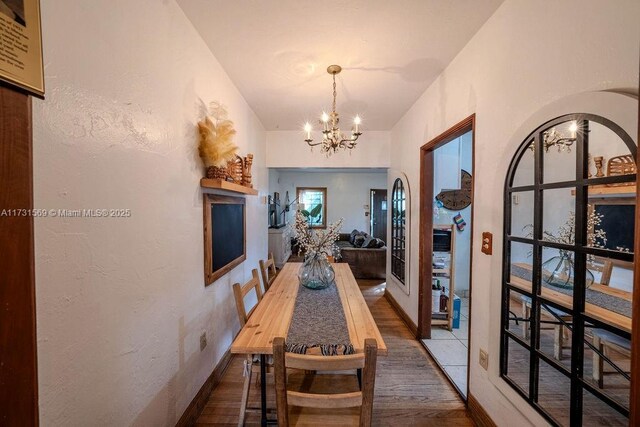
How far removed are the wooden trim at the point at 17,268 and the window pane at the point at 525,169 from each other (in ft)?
6.74

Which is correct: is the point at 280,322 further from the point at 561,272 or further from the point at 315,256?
the point at 561,272

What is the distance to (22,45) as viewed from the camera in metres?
0.70

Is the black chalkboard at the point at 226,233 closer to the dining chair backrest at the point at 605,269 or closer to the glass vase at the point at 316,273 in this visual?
the glass vase at the point at 316,273

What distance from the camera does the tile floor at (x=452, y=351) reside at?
211cm

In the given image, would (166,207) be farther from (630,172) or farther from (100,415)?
(630,172)

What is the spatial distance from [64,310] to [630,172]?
2.03 m

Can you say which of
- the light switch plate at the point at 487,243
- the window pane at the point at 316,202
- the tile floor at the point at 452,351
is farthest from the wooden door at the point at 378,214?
the light switch plate at the point at 487,243

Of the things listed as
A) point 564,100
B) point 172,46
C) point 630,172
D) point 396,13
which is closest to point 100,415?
point 172,46

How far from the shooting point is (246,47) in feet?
6.15

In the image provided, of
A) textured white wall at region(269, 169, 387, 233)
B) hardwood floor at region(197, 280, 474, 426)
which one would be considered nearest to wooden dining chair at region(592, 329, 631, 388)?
hardwood floor at region(197, 280, 474, 426)

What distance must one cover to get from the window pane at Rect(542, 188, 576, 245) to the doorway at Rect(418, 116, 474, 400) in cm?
58

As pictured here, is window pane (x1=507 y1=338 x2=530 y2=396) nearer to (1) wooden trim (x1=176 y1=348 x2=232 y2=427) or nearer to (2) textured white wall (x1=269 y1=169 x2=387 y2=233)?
(1) wooden trim (x1=176 y1=348 x2=232 y2=427)

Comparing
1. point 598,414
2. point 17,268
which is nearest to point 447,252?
point 598,414

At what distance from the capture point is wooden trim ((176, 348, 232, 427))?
5.20 ft
